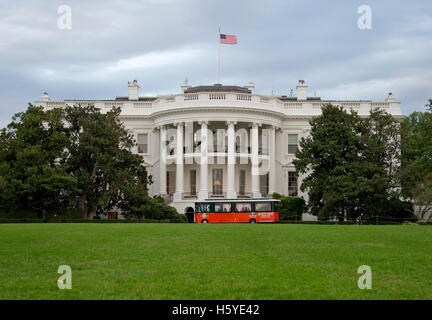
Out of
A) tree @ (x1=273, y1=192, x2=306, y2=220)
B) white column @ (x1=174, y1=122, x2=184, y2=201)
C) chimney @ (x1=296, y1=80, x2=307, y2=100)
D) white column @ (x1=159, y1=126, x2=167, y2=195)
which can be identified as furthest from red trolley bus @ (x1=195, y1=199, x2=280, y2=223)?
chimney @ (x1=296, y1=80, x2=307, y2=100)

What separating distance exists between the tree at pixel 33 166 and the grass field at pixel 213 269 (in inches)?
939

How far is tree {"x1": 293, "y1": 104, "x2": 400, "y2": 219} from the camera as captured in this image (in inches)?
1553

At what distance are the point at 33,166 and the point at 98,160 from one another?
5.28 metres

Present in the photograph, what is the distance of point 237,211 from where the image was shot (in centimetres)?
4459

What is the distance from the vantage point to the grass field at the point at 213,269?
8.55 meters

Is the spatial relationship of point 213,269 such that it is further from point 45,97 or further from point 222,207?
point 45,97

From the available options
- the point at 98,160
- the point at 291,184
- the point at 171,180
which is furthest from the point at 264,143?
the point at 98,160

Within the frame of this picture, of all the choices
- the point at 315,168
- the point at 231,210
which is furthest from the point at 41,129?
the point at 315,168

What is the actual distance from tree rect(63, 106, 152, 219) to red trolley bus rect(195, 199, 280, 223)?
17.4ft

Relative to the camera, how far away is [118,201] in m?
46.7

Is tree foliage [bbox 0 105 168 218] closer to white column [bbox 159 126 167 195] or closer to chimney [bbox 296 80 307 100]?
white column [bbox 159 126 167 195]

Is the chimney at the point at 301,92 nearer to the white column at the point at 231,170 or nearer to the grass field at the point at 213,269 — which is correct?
the white column at the point at 231,170

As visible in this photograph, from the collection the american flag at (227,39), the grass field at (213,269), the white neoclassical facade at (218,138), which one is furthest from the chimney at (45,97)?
the grass field at (213,269)

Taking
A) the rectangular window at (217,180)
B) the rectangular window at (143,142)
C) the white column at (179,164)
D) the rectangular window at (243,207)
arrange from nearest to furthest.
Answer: the rectangular window at (243,207) < the white column at (179,164) < the rectangular window at (217,180) < the rectangular window at (143,142)
